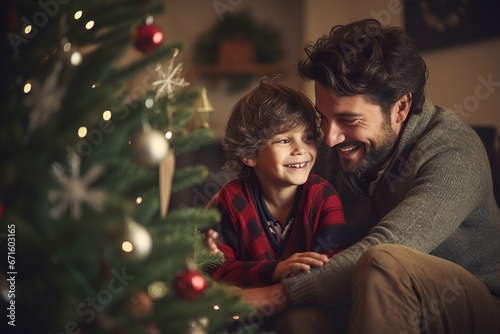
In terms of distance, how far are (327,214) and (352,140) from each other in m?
0.23

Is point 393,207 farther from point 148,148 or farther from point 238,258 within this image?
point 148,148

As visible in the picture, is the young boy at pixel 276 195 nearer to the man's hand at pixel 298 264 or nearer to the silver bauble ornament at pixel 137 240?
the man's hand at pixel 298 264

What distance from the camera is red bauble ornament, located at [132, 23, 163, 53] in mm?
850

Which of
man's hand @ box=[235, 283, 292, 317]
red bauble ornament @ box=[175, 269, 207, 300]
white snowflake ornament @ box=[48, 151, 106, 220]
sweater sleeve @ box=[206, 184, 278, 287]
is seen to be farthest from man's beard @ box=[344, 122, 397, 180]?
white snowflake ornament @ box=[48, 151, 106, 220]

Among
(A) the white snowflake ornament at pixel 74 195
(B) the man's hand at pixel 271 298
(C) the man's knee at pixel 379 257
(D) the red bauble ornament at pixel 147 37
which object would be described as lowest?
(B) the man's hand at pixel 271 298

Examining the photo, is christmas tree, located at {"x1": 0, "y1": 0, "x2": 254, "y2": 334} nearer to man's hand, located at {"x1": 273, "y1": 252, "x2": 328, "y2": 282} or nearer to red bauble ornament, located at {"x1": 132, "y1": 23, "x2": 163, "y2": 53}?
red bauble ornament, located at {"x1": 132, "y1": 23, "x2": 163, "y2": 53}

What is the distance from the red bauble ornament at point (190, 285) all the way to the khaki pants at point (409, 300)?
1.69ft

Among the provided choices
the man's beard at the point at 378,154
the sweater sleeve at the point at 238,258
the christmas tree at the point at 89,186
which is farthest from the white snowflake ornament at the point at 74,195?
the man's beard at the point at 378,154

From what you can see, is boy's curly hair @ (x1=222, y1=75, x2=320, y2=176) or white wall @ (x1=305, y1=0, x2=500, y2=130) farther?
white wall @ (x1=305, y1=0, x2=500, y2=130)

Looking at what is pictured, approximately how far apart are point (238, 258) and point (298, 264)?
314mm

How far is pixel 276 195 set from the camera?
5.67ft

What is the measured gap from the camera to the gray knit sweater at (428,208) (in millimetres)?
1397

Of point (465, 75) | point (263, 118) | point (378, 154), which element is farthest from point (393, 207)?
point (465, 75)

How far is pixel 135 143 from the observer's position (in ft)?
2.52
